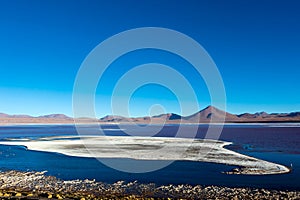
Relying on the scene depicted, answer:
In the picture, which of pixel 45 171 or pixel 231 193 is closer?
pixel 231 193

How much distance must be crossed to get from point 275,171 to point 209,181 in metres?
6.59

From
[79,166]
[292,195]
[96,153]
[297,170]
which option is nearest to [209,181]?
[292,195]

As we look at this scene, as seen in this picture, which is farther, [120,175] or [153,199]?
[120,175]

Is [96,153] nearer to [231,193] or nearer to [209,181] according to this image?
[209,181]

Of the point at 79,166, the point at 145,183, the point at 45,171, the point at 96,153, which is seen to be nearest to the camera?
the point at 145,183

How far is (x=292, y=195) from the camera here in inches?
730

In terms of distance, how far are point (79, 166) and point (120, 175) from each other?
17.8ft

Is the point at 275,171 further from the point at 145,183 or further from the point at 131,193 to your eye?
the point at 131,193

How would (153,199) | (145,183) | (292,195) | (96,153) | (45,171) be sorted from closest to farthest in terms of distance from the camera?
(153,199)
(292,195)
(145,183)
(45,171)
(96,153)

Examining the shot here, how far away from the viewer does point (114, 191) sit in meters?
19.9

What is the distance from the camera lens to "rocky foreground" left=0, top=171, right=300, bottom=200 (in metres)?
18.2

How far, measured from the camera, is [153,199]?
57.1 ft

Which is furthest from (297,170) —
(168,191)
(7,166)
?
(7,166)

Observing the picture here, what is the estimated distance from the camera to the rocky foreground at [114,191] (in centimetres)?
1816
